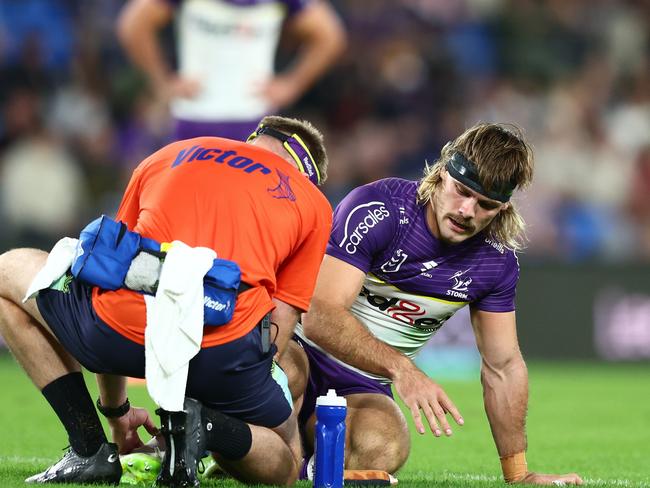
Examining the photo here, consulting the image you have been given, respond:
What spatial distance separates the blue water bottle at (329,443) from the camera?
498cm

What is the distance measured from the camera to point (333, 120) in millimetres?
14367

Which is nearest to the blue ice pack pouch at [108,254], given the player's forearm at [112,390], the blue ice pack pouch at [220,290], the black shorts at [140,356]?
the black shorts at [140,356]

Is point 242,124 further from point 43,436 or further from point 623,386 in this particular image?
point 623,386

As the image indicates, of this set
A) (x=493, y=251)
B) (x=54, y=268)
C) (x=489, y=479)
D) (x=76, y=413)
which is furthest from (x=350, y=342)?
(x=54, y=268)

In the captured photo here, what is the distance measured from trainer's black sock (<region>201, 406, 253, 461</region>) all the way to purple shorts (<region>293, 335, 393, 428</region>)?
3.86 ft

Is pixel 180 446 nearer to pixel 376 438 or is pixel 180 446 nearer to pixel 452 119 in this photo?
pixel 376 438

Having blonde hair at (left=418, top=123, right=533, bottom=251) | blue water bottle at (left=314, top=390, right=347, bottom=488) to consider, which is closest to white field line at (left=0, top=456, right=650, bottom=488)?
blue water bottle at (left=314, top=390, right=347, bottom=488)

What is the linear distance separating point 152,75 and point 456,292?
4183 mm

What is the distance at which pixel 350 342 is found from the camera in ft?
18.0

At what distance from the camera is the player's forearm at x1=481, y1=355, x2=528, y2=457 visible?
19.1ft

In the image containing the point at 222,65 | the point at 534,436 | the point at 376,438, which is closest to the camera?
the point at 376,438

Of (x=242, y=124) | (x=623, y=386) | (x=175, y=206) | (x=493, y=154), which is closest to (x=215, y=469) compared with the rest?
(x=175, y=206)

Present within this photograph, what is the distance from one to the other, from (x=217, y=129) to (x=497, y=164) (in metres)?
3.75

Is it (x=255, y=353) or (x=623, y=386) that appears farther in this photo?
(x=623, y=386)
